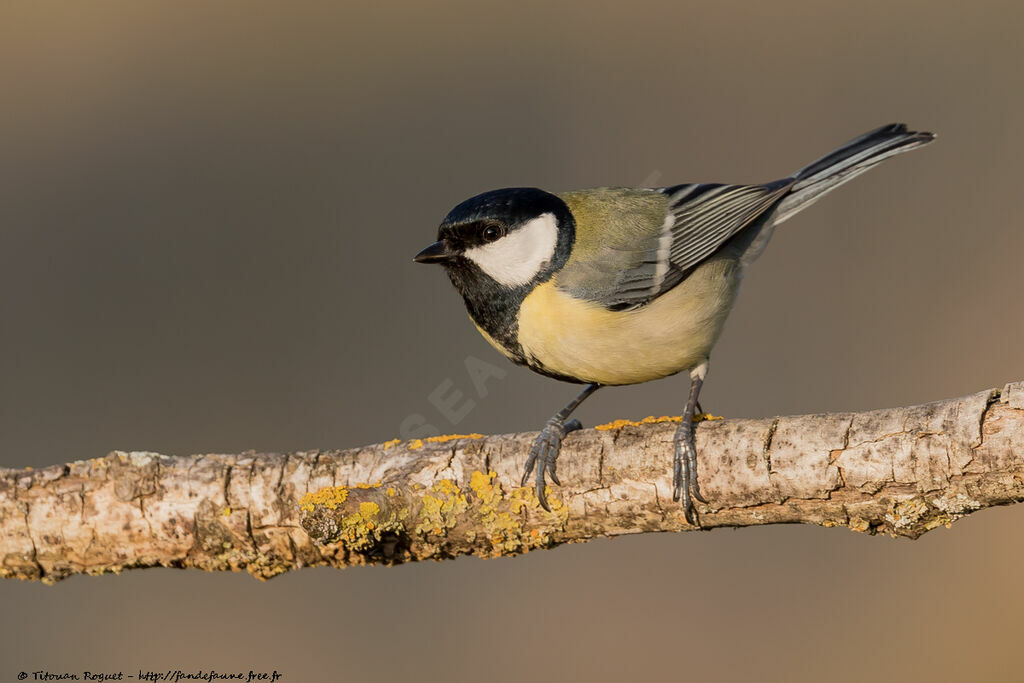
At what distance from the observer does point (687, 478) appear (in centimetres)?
243

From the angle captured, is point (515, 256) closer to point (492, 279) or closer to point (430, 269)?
point (492, 279)

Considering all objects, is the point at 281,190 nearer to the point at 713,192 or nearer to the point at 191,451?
the point at 191,451

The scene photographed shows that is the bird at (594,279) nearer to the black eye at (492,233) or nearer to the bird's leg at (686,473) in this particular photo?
the black eye at (492,233)

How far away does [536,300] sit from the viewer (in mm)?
2992

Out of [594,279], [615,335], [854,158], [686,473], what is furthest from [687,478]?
[854,158]

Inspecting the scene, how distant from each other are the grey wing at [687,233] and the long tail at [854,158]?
0.28ft

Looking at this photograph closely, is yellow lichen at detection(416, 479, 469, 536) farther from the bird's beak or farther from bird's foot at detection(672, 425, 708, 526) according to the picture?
the bird's beak

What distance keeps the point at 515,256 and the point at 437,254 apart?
0.27 metres

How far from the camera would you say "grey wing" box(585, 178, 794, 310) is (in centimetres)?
306

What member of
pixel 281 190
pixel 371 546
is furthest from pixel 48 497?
pixel 281 190

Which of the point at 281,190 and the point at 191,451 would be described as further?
the point at 281,190

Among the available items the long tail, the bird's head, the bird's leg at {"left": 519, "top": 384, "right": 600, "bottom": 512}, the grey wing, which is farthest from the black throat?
the long tail

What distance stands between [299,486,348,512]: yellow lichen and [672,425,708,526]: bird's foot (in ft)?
3.10

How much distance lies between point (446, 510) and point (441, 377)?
267 centimetres
